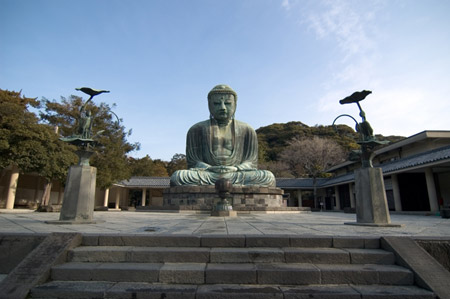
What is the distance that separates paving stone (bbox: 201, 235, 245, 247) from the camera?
3.77 m

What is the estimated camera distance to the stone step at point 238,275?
10.1 ft

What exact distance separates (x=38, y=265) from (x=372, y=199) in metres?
5.86

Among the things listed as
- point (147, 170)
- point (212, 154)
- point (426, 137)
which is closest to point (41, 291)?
point (212, 154)

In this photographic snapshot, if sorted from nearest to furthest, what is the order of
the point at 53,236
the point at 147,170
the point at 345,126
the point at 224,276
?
the point at 224,276 → the point at 53,236 → the point at 147,170 → the point at 345,126

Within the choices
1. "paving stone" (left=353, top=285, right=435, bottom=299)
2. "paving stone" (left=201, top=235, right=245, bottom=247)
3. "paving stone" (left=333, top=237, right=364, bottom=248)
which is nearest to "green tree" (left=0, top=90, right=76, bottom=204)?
"paving stone" (left=201, top=235, right=245, bottom=247)

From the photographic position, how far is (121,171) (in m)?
19.1

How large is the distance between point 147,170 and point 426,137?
88.7ft

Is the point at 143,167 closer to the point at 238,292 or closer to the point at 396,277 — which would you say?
the point at 238,292

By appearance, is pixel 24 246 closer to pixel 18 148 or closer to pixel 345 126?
pixel 18 148

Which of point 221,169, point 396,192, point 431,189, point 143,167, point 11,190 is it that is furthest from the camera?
point 143,167

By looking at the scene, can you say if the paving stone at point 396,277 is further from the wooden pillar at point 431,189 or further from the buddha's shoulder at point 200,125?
the wooden pillar at point 431,189

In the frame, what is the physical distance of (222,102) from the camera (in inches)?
563

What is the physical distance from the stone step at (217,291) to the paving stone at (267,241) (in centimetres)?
79

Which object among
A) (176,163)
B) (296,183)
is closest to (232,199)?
(296,183)
